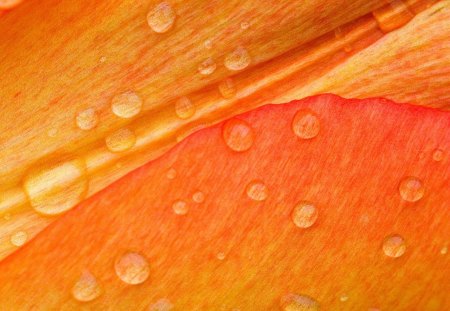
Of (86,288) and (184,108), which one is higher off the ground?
(184,108)

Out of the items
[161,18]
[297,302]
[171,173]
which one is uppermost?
[161,18]

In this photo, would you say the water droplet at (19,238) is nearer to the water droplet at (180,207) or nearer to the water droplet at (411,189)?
the water droplet at (180,207)

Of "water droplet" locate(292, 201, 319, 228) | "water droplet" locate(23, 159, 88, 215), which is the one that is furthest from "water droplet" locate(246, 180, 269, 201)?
"water droplet" locate(23, 159, 88, 215)

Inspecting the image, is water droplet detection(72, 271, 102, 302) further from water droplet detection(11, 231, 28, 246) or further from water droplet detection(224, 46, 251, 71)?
water droplet detection(224, 46, 251, 71)

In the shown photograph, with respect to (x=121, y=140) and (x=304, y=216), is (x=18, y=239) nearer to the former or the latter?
(x=121, y=140)

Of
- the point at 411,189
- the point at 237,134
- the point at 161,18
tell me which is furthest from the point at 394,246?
the point at 161,18
